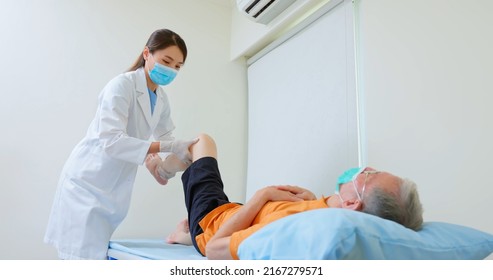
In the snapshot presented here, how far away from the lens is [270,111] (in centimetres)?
275

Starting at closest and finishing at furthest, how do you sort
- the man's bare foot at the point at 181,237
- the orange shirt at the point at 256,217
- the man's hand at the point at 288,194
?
the orange shirt at the point at 256,217 → the man's hand at the point at 288,194 → the man's bare foot at the point at 181,237

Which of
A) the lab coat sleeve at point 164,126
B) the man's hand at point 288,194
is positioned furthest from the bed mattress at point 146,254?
the lab coat sleeve at point 164,126

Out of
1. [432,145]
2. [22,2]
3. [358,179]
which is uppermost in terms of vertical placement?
[22,2]

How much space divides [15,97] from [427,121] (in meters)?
2.31

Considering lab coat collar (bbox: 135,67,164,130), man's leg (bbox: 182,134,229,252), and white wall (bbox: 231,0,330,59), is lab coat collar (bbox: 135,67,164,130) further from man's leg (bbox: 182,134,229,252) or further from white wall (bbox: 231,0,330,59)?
white wall (bbox: 231,0,330,59)

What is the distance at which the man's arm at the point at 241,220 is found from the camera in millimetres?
1060

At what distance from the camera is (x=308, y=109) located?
2.35 m

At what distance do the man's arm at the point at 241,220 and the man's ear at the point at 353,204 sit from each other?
9.6 inches

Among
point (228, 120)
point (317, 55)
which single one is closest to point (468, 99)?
point (317, 55)

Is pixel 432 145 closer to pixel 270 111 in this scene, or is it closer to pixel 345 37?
pixel 345 37

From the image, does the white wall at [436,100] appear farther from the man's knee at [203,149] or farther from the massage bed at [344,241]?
the man's knee at [203,149]

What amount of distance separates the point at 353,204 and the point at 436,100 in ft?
2.20

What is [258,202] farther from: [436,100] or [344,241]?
[436,100]

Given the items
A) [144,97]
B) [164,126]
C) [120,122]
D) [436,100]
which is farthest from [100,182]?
[436,100]
